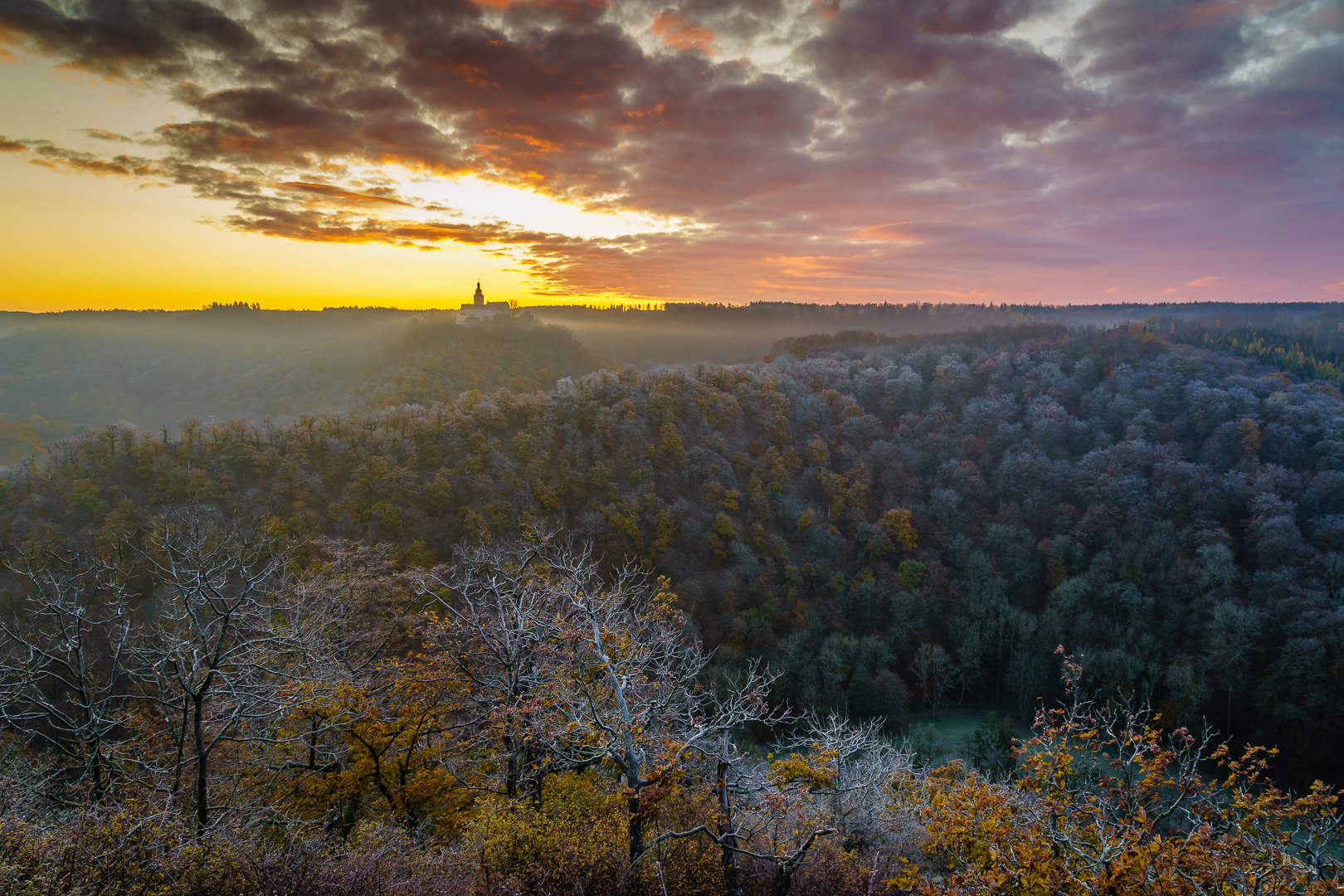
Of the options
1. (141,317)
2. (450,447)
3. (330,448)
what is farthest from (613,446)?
(141,317)

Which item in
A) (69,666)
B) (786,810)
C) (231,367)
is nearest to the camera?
(69,666)

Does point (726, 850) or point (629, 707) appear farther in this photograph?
point (629, 707)

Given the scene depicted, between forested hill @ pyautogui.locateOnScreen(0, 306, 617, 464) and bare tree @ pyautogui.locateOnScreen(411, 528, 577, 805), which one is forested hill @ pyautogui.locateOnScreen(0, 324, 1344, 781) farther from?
bare tree @ pyautogui.locateOnScreen(411, 528, 577, 805)

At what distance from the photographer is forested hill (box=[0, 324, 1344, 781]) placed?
44375 millimetres

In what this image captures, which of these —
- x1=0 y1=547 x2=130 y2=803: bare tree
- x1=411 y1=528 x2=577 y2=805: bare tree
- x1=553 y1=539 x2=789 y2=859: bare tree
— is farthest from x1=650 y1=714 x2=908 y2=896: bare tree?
x1=0 y1=547 x2=130 y2=803: bare tree

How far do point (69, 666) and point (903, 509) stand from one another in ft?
217

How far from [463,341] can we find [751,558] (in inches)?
2646

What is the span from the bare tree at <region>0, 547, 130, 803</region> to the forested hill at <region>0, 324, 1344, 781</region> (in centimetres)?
1134

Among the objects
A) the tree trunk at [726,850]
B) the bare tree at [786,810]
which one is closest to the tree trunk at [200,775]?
the bare tree at [786,810]

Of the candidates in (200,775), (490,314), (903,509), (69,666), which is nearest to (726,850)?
(200,775)

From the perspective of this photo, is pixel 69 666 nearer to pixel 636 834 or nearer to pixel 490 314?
pixel 636 834

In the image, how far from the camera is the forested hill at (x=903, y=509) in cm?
4438

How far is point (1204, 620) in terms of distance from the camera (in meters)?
49.9

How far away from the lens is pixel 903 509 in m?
65.0
